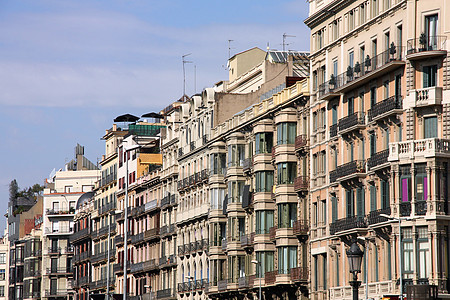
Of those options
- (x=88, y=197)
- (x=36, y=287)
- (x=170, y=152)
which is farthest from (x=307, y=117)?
(x=36, y=287)

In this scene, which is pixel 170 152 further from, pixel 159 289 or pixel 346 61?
pixel 346 61

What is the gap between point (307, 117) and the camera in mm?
81625

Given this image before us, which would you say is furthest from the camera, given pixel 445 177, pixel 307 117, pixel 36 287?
pixel 36 287

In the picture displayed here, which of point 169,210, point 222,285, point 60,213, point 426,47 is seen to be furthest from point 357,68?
point 60,213

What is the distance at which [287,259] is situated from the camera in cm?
8181

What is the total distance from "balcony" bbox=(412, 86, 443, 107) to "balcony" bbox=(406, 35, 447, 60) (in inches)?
72.8

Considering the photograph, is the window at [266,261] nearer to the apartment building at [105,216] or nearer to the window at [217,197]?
the window at [217,197]

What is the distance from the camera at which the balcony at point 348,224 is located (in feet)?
228

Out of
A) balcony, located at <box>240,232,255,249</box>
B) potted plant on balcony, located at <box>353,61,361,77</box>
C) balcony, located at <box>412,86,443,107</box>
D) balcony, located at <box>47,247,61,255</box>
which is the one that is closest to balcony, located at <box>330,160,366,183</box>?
potted plant on balcony, located at <box>353,61,361,77</box>

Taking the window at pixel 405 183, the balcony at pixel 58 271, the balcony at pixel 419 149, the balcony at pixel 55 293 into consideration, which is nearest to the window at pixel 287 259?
the balcony at pixel 419 149

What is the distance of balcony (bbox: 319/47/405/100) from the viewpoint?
66188 millimetres

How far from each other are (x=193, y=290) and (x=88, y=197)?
58.6m

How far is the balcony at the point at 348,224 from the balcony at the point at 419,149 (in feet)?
20.5

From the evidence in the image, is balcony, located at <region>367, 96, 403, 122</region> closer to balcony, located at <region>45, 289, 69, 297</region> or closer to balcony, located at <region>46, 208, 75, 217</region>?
balcony, located at <region>45, 289, 69, 297</region>
